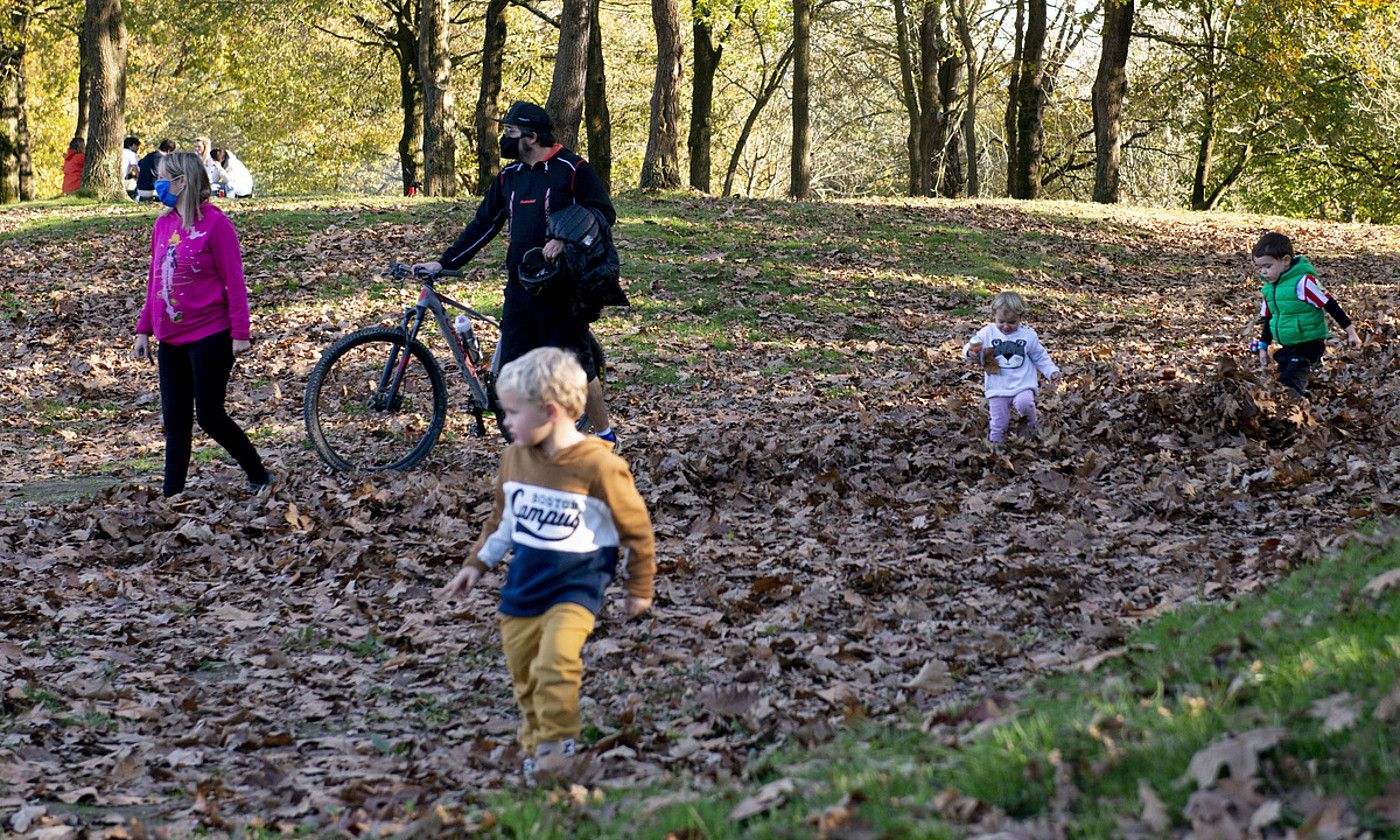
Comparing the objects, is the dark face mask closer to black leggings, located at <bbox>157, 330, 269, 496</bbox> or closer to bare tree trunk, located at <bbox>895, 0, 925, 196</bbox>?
black leggings, located at <bbox>157, 330, 269, 496</bbox>

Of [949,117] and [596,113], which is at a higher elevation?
[949,117]

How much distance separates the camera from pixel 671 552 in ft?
25.6

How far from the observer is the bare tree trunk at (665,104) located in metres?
23.1

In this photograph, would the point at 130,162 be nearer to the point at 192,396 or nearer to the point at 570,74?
the point at 570,74

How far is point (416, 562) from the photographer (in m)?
7.82

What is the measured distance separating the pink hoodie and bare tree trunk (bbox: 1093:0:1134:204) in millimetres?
24076

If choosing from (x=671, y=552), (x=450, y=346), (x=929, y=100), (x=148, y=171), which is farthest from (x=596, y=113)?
(x=671, y=552)

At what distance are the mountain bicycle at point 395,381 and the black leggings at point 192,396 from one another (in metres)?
0.68

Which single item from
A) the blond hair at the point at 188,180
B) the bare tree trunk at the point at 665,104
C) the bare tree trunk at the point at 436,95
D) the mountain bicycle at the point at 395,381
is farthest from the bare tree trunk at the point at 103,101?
the blond hair at the point at 188,180

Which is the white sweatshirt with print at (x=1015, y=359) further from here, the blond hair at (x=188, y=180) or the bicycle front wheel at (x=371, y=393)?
the blond hair at (x=188, y=180)

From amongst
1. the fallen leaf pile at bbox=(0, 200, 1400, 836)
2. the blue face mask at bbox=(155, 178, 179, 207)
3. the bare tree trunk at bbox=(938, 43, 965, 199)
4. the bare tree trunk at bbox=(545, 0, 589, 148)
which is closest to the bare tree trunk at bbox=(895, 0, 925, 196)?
the bare tree trunk at bbox=(938, 43, 965, 199)

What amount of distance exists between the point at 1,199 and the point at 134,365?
72.5ft

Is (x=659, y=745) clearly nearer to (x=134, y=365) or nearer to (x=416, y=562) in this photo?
(x=416, y=562)

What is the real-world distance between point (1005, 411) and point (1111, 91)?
70.9ft
